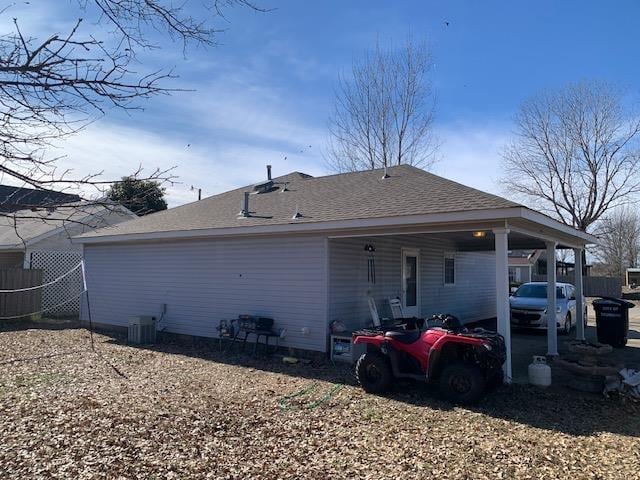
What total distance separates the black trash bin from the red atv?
5.89 metres

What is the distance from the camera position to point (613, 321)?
11.1m

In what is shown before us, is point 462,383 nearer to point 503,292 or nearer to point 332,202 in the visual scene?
point 503,292

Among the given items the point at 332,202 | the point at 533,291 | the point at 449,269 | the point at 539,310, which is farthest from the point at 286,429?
the point at 533,291

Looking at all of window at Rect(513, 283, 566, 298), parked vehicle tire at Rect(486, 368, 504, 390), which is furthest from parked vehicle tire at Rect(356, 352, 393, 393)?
window at Rect(513, 283, 566, 298)

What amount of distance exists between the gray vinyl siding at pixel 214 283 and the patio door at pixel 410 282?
10.0ft

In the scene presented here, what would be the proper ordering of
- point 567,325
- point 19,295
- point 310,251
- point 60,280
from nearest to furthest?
point 310,251 → point 567,325 → point 19,295 → point 60,280

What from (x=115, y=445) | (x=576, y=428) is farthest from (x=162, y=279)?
(x=576, y=428)

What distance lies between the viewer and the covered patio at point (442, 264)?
7203 mm

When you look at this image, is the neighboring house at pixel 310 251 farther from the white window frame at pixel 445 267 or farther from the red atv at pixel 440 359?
the red atv at pixel 440 359

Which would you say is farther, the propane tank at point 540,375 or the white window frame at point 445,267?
the white window frame at point 445,267

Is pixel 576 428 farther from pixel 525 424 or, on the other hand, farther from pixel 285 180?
pixel 285 180

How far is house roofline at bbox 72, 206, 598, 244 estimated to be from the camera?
6.95 m

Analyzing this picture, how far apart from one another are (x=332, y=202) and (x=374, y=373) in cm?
427

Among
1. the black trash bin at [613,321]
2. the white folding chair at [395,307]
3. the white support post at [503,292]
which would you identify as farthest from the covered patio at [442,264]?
the black trash bin at [613,321]
